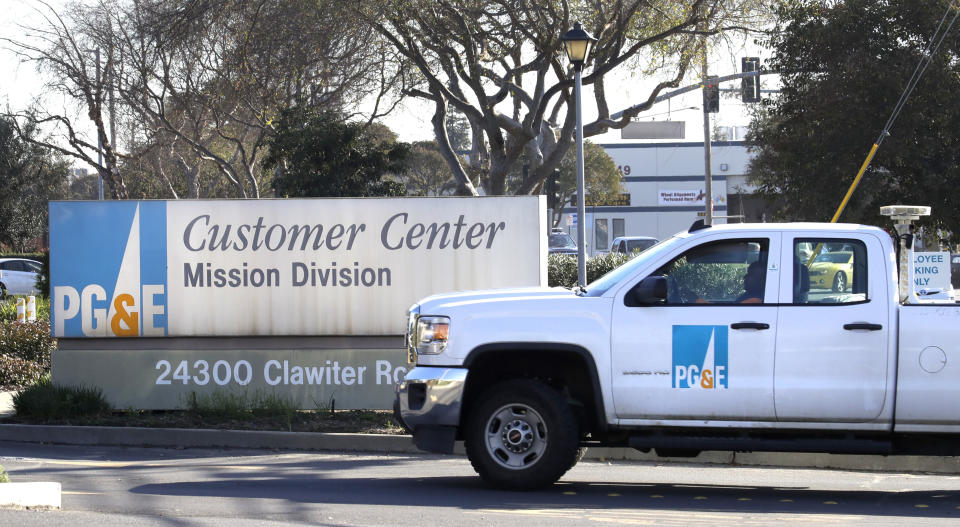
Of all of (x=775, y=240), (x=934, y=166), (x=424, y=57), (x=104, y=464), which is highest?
(x=424, y=57)

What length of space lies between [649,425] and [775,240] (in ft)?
5.35

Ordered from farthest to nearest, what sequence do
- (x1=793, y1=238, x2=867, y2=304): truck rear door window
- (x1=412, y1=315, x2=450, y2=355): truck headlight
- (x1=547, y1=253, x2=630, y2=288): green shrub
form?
(x1=547, y1=253, x2=630, y2=288): green shrub, (x1=412, y1=315, x2=450, y2=355): truck headlight, (x1=793, y1=238, x2=867, y2=304): truck rear door window

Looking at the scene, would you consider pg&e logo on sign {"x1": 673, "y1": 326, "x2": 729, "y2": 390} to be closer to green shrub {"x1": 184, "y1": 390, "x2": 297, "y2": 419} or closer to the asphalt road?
Result: the asphalt road

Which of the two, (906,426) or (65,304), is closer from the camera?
(906,426)

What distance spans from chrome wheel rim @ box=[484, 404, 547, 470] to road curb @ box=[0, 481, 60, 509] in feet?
9.92

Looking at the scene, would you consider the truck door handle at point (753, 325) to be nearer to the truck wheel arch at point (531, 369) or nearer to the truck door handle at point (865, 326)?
the truck door handle at point (865, 326)

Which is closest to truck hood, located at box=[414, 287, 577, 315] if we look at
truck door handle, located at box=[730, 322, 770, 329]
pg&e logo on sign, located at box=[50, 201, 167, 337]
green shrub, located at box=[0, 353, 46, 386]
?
truck door handle, located at box=[730, 322, 770, 329]

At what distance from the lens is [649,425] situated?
7629 mm

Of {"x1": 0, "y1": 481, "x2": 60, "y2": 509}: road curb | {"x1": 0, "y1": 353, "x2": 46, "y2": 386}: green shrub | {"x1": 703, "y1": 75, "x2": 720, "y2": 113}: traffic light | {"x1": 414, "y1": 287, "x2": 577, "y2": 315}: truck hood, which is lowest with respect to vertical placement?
{"x1": 0, "y1": 481, "x2": 60, "y2": 509}: road curb

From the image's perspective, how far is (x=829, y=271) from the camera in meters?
7.76

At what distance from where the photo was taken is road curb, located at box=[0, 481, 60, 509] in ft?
22.8

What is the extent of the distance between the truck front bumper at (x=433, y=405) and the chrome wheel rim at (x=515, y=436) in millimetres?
289

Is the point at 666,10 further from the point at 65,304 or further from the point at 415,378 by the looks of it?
the point at 415,378

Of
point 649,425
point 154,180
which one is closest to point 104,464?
point 649,425
